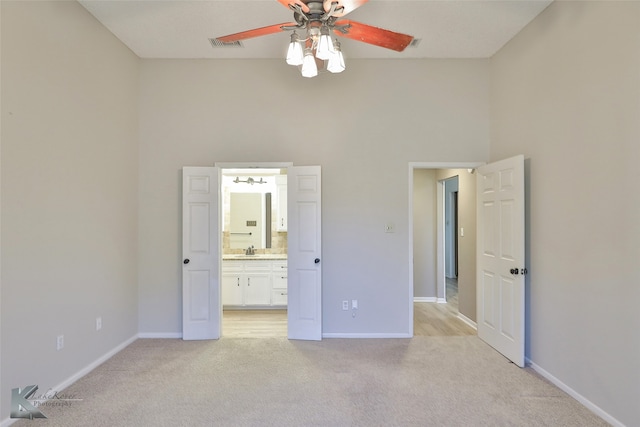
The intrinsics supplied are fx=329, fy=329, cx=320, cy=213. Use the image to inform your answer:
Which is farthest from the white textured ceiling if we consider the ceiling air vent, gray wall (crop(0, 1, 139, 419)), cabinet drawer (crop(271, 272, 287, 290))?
cabinet drawer (crop(271, 272, 287, 290))

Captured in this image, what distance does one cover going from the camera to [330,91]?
3934mm

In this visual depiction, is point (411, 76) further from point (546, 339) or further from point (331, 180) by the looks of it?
point (546, 339)

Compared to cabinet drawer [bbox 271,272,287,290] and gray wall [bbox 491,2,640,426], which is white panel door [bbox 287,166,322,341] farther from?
gray wall [bbox 491,2,640,426]

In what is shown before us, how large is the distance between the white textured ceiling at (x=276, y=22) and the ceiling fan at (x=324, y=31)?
0.99 m

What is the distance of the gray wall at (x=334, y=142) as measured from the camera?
12.9 ft

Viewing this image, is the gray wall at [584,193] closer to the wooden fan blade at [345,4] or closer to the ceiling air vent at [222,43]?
the wooden fan blade at [345,4]

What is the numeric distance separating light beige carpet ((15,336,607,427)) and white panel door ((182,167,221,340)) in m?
0.26

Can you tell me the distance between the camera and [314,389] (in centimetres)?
275

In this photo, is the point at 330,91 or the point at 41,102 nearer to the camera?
the point at 41,102

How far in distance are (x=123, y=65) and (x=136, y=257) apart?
2173mm

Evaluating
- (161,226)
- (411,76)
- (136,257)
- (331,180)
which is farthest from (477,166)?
(136,257)

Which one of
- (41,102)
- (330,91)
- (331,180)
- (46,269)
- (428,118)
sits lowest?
(46,269)

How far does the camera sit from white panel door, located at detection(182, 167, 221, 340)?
3.83 m

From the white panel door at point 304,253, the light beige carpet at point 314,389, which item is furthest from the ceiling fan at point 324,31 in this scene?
the light beige carpet at point 314,389
